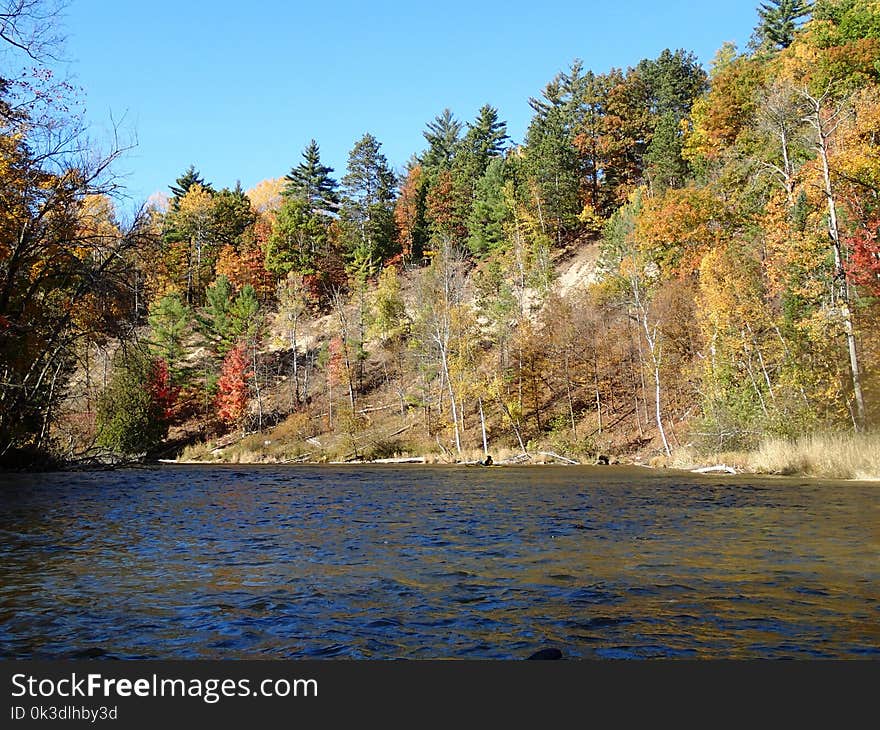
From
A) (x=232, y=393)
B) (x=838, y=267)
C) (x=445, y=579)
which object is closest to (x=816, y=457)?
(x=838, y=267)

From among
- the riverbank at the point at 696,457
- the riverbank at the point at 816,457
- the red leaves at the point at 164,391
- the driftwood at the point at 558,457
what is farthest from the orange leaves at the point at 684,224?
the red leaves at the point at 164,391

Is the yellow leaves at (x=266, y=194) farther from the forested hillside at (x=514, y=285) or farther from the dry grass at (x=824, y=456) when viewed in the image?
the dry grass at (x=824, y=456)

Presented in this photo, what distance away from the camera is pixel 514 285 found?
66125mm

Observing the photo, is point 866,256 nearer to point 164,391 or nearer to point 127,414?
point 127,414

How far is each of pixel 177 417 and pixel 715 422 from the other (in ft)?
169

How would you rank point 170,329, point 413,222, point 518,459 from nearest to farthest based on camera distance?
point 518,459 < point 170,329 < point 413,222

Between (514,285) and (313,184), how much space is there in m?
36.6

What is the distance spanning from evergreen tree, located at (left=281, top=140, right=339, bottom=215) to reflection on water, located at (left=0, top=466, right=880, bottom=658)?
75499mm

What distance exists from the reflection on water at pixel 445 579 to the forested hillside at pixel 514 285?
9435 millimetres

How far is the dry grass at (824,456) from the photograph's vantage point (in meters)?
21.7

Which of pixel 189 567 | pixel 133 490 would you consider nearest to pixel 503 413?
pixel 133 490

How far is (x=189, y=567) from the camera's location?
969cm

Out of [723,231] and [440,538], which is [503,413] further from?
[440,538]

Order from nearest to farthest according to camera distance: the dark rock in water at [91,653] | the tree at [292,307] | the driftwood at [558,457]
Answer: the dark rock in water at [91,653]
the driftwood at [558,457]
the tree at [292,307]
